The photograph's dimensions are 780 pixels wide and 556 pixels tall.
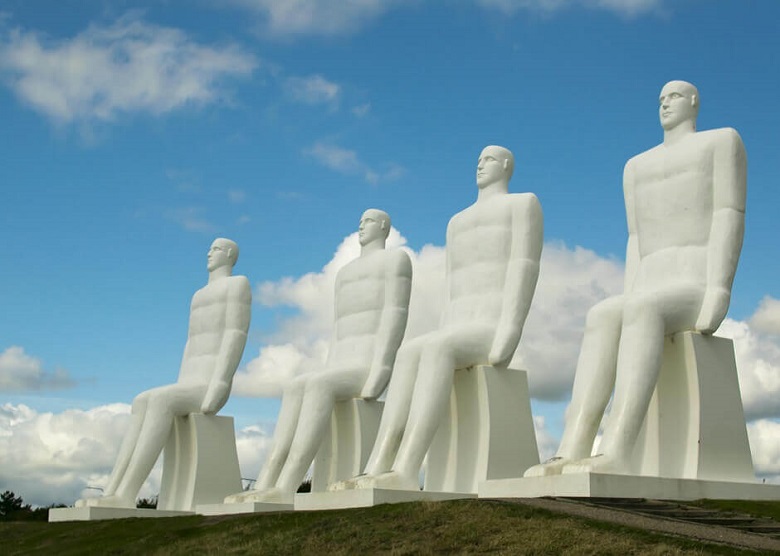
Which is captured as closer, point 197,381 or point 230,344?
point 230,344

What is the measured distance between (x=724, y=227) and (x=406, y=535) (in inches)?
238

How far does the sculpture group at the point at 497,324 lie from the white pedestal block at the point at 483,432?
18cm

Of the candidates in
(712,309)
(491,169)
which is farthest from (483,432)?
(491,169)

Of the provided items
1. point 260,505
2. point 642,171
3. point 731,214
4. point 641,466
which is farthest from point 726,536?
point 260,505

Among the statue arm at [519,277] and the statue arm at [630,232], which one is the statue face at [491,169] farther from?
the statue arm at [630,232]

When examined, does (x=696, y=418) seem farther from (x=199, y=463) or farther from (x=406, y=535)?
(x=199, y=463)

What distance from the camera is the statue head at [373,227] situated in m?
19.3

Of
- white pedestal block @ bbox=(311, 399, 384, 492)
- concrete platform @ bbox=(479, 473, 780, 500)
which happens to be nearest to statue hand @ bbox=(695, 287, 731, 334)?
concrete platform @ bbox=(479, 473, 780, 500)

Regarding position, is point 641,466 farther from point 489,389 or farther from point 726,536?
point 726,536

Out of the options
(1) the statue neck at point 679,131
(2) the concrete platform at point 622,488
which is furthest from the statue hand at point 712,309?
(1) the statue neck at point 679,131

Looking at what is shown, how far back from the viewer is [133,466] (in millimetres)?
20047

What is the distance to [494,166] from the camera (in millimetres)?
17453

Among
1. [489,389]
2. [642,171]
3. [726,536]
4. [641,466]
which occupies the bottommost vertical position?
[726,536]

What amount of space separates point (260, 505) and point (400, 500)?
11.4 ft
